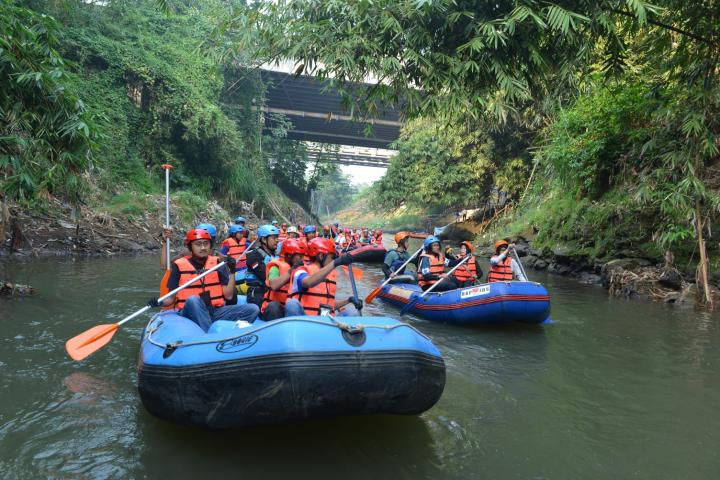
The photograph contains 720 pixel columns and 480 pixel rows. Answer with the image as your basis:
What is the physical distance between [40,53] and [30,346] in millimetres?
3356

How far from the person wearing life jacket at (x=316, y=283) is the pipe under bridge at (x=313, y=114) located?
58.6 ft

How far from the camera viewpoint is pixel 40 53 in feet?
19.6

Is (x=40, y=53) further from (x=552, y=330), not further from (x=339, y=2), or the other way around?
(x=552, y=330)

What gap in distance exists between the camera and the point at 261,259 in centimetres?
746

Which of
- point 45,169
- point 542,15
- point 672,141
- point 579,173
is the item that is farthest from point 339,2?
point 579,173

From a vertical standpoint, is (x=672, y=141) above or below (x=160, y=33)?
below

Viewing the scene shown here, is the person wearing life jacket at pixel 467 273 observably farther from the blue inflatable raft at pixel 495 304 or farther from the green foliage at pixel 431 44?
the green foliage at pixel 431 44

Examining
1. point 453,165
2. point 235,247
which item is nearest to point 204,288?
point 235,247

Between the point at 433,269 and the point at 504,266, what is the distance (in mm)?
1164

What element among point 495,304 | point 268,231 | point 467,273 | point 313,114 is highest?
point 313,114

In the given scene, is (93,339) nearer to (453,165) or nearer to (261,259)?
(261,259)

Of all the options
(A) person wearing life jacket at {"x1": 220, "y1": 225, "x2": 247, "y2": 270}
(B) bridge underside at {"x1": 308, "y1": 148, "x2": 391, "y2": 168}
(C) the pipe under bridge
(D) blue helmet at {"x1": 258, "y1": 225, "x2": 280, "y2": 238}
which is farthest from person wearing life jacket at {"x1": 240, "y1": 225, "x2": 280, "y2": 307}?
(B) bridge underside at {"x1": 308, "y1": 148, "x2": 391, "y2": 168}

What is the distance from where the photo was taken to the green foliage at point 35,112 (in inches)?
225

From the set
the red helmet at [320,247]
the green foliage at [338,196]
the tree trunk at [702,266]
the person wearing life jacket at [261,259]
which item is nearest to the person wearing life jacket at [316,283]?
the red helmet at [320,247]
